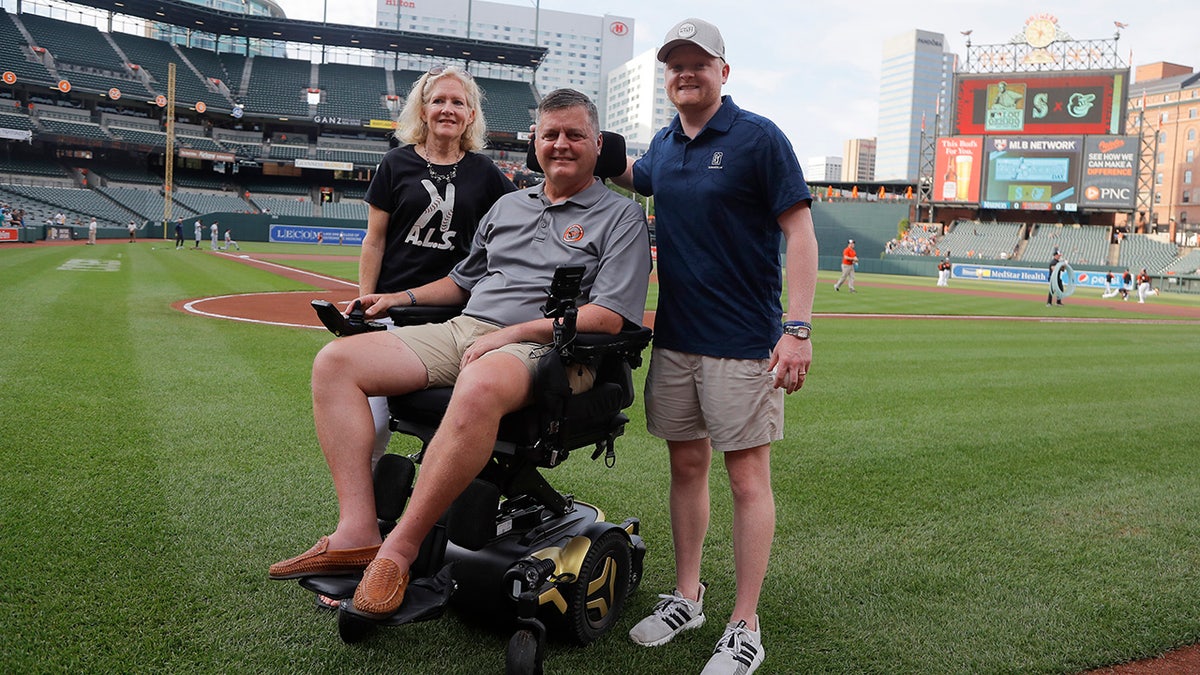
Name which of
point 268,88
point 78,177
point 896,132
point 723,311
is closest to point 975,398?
point 723,311

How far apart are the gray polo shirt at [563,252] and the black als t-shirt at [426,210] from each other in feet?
1.71

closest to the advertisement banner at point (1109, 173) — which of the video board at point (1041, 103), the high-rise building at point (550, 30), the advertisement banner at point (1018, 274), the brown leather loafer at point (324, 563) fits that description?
the video board at point (1041, 103)

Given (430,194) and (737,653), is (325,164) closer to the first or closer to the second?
(430,194)

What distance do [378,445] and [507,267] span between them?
960 millimetres

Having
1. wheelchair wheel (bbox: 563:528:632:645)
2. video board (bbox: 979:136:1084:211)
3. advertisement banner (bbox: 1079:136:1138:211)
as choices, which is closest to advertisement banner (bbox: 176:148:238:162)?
video board (bbox: 979:136:1084:211)

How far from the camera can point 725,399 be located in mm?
2922

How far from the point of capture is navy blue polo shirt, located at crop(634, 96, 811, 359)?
2867 mm

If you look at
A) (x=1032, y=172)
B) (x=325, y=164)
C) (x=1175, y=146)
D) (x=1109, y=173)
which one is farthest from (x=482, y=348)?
(x=1175, y=146)

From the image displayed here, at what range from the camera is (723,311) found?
294cm

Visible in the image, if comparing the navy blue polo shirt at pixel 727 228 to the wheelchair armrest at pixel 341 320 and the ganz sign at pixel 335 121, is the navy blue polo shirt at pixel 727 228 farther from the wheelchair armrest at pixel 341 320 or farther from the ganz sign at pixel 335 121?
the ganz sign at pixel 335 121

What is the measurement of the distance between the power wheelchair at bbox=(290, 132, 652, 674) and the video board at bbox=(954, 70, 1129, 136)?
55681 mm

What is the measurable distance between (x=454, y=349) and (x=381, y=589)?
831 mm

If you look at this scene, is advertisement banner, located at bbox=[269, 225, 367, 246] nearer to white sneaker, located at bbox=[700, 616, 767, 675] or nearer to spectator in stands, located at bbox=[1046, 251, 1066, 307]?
spectator in stands, located at bbox=[1046, 251, 1066, 307]

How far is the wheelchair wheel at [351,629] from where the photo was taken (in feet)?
8.87
